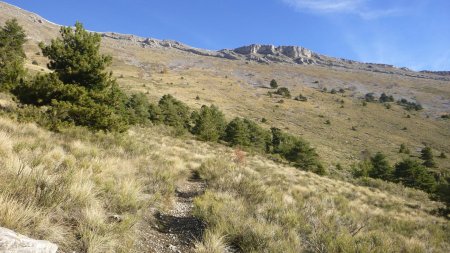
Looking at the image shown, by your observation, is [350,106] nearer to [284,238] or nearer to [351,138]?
[351,138]

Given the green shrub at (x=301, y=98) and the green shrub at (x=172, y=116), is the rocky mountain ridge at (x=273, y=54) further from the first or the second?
the green shrub at (x=172, y=116)

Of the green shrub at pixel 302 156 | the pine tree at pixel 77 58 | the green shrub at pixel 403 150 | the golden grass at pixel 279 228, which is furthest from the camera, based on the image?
the green shrub at pixel 403 150

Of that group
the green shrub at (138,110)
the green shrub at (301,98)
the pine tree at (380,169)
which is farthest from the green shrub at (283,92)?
the green shrub at (138,110)

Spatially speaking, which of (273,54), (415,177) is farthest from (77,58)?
(273,54)

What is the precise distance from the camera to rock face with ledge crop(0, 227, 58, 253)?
297cm

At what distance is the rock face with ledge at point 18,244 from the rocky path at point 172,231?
1.73m

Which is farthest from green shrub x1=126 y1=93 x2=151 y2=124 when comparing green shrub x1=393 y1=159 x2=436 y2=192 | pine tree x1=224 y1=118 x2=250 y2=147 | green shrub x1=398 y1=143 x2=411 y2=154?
green shrub x1=398 y1=143 x2=411 y2=154

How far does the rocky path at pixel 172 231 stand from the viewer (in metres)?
5.01

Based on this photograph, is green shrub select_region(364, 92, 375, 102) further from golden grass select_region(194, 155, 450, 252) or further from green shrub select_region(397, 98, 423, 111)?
golden grass select_region(194, 155, 450, 252)

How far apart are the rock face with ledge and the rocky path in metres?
1.73

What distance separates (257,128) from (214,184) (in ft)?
97.6

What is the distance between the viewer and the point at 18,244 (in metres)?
3.05

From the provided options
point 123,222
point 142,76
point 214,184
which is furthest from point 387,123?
point 123,222

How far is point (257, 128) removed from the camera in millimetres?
38875
